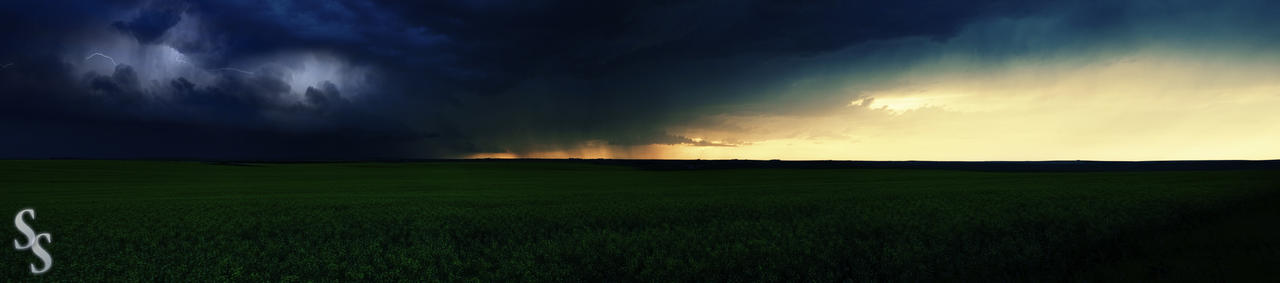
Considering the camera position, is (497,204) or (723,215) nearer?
(723,215)

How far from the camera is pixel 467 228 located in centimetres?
2267

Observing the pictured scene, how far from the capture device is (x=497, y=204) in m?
33.5

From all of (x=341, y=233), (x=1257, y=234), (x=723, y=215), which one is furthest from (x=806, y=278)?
(x=341, y=233)

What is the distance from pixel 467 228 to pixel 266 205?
58.5 ft

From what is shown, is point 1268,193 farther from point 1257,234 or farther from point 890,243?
point 890,243

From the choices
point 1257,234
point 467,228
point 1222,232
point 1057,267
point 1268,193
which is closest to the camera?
point 1057,267

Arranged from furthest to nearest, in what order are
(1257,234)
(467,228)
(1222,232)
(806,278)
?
(467,228) < (1222,232) < (1257,234) < (806,278)

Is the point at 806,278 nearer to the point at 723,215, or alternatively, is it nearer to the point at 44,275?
the point at 723,215

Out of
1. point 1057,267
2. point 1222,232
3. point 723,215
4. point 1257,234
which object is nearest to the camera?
point 1057,267

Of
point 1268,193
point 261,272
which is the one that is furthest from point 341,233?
point 1268,193

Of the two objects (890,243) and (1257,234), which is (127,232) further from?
(1257,234)

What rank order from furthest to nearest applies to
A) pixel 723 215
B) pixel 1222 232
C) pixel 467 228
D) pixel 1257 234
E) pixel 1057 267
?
pixel 723 215 → pixel 467 228 → pixel 1222 232 → pixel 1257 234 → pixel 1057 267

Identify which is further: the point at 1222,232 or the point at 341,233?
the point at 341,233

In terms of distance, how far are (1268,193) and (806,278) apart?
3645cm
